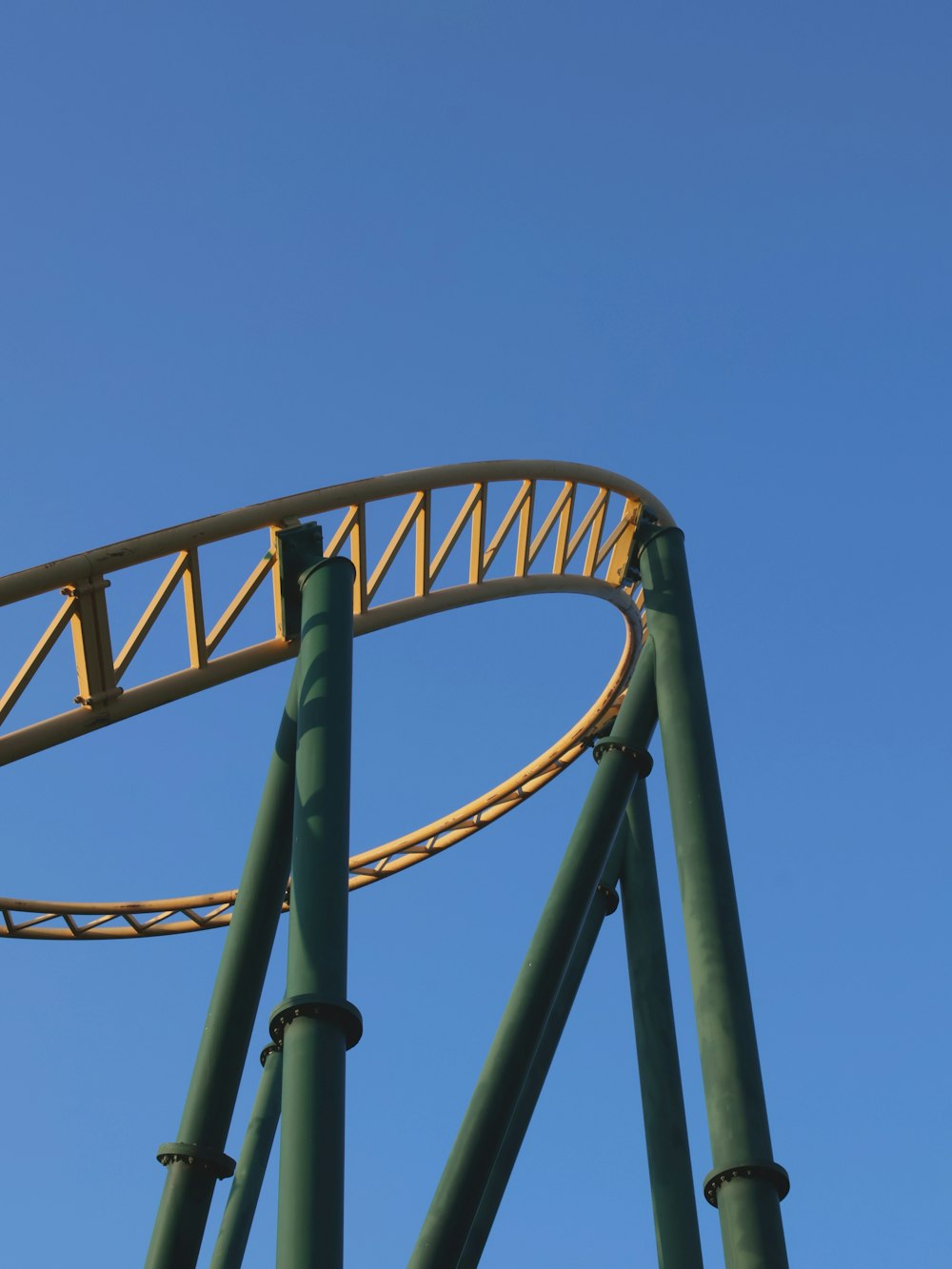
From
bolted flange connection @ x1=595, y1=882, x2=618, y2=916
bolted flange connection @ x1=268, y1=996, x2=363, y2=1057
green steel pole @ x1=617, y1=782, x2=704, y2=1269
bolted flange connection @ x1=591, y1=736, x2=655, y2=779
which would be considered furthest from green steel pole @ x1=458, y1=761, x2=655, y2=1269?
bolted flange connection @ x1=268, y1=996, x2=363, y2=1057

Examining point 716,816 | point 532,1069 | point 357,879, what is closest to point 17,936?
point 357,879

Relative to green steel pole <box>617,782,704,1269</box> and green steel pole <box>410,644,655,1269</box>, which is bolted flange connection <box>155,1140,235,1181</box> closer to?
green steel pole <box>410,644,655,1269</box>

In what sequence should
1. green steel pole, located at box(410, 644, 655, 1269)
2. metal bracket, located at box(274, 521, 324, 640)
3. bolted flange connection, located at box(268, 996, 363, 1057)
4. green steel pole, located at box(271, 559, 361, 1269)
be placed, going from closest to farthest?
1. green steel pole, located at box(271, 559, 361, 1269)
2. bolted flange connection, located at box(268, 996, 363, 1057)
3. green steel pole, located at box(410, 644, 655, 1269)
4. metal bracket, located at box(274, 521, 324, 640)

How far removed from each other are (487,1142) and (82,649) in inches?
123

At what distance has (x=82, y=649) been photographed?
7910 millimetres

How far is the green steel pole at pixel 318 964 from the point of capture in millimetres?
5805

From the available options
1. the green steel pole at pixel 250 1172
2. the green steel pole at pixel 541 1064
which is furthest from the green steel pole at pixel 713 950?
the green steel pole at pixel 250 1172

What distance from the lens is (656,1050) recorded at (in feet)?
31.4

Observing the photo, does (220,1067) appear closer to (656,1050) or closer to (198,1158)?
(198,1158)

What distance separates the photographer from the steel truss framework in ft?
21.8

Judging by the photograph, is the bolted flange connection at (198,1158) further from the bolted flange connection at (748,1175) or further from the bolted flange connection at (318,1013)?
the bolted flange connection at (748,1175)

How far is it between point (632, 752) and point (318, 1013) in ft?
11.8

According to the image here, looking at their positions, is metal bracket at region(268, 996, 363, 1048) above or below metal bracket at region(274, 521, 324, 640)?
below

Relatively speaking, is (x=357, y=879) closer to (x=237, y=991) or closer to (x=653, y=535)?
(x=653, y=535)
